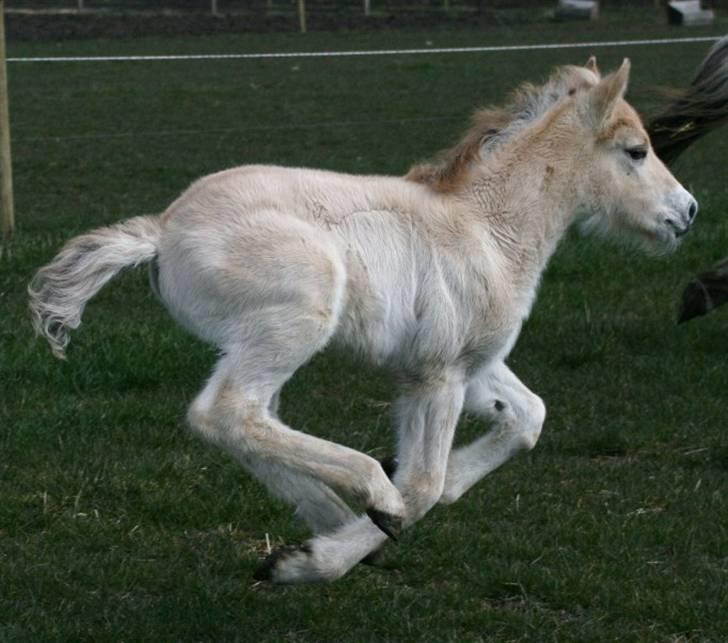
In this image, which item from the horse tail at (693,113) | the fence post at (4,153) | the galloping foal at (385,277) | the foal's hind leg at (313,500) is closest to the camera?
the galloping foal at (385,277)

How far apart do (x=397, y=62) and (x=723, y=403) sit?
19.0 meters

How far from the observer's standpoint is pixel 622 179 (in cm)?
524

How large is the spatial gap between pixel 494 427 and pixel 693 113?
3.55m

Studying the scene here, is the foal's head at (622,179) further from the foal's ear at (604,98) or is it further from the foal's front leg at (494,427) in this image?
the foal's front leg at (494,427)

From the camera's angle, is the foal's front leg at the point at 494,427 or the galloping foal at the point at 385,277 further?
the foal's front leg at the point at 494,427

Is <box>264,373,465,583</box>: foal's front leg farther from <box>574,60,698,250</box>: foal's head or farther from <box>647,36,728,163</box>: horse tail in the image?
<box>647,36,728,163</box>: horse tail

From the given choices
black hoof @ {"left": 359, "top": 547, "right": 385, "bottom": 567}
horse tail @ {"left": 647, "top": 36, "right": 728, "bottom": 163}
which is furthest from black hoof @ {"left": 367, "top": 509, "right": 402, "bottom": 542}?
horse tail @ {"left": 647, "top": 36, "right": 728, "bottom": 163}

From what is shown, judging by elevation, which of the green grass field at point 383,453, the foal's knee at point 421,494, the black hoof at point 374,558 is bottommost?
the green grass field at point 383,453

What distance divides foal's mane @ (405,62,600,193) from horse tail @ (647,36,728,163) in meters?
2.85

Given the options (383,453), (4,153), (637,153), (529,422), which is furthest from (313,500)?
(4,153)

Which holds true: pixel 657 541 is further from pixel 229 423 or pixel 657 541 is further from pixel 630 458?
pixel 229 423

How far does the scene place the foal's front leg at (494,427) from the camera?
509 cm

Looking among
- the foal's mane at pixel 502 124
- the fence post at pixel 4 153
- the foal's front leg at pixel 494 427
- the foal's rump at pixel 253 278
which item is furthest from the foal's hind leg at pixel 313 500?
the fence post at pixel 4 153

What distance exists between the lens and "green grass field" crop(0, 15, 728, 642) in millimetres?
4645
